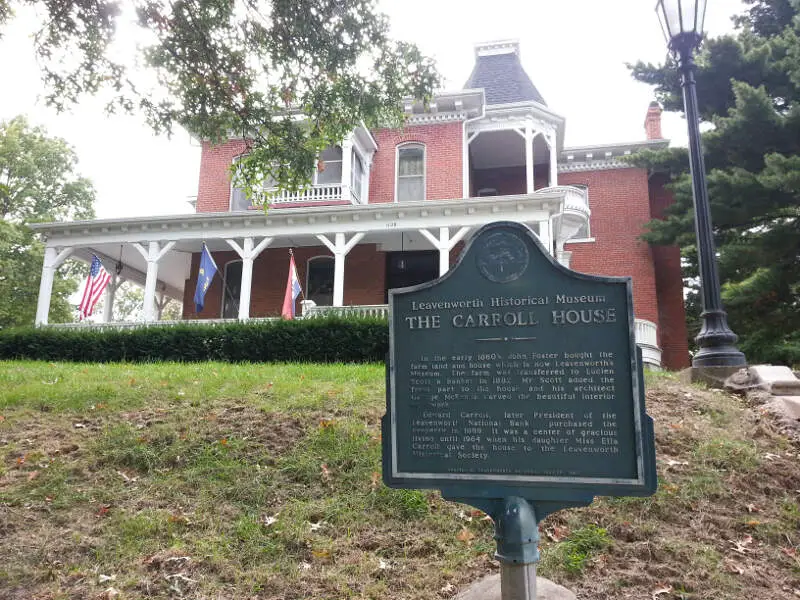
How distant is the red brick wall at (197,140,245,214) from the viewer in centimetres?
2100

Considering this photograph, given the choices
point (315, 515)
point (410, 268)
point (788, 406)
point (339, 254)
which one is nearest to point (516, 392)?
point (315, 515)

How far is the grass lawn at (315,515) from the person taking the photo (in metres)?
4.28

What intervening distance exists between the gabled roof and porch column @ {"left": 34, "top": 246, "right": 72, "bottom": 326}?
50.1ft

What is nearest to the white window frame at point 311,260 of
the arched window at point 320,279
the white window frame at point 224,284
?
the arched window at point 320,279

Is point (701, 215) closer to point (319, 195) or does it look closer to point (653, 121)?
point (319, 195)

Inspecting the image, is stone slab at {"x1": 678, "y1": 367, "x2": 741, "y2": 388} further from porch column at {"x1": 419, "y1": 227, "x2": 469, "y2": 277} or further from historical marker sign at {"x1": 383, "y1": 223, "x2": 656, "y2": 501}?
porch column at {"x1": 419, "y1": 227, "x2": 469, "y2": 277}

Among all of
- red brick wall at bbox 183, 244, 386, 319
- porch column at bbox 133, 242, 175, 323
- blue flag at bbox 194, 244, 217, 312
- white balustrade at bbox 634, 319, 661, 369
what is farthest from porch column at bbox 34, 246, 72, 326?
white balustrade at bbox 634, 319, 661, 369

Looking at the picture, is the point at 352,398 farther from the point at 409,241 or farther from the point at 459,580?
the point at 409,241

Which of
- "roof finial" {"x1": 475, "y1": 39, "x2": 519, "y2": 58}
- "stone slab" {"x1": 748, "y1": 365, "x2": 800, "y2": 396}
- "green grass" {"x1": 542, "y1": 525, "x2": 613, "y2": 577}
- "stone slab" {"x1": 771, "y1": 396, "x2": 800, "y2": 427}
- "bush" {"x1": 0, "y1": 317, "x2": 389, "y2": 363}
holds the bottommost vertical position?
"green grass" {"x1": 542, "y1": 525, "x2": 613, "y2": 577}

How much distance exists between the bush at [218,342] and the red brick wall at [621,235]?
10.5m

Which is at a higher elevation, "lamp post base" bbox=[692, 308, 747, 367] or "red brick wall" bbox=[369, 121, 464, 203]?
"red brick wall" bbox=[369, 121, 464, 203]

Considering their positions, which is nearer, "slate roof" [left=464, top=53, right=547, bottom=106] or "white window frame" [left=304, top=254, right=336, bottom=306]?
"white window frame" [left=304, top=254, right=336, bottom=306]

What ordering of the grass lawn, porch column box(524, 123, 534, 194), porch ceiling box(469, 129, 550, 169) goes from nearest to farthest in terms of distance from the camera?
the grass lawn
porch column box(524, 123, 534, 194)
porch ceiling box(469, 129, 550, 169)

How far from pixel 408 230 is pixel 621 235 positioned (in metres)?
8.65
